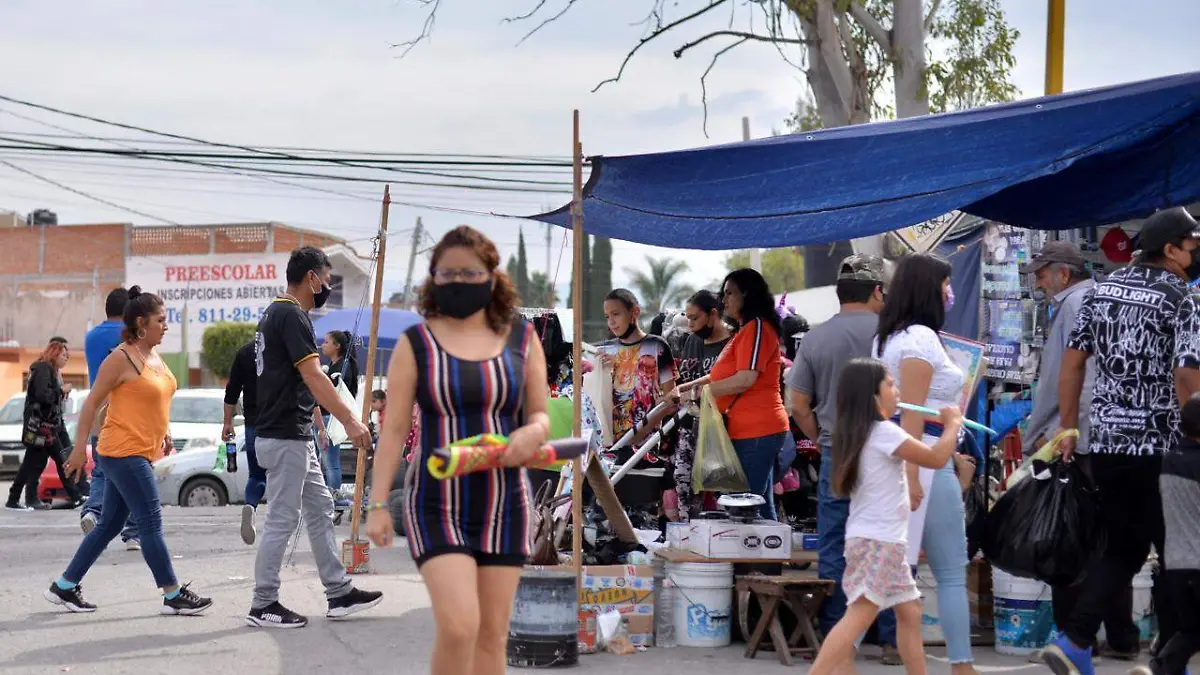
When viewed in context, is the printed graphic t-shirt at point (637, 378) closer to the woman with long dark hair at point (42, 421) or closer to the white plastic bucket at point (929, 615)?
the white plastic bucket at point (929, 615)

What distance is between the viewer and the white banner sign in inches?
2127

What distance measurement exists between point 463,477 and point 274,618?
3.72 meters

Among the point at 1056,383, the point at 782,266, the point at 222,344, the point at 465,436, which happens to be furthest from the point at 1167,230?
the point at 782,266

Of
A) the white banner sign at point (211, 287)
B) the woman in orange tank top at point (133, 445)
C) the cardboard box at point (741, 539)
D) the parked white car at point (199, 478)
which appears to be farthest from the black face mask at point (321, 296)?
the white banner sign at point (211, 287)

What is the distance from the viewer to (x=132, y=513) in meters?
8.10

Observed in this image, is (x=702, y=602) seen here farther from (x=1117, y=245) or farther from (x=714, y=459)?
(x=1117, y=245)

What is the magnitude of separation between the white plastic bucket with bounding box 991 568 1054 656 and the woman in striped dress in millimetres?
3561

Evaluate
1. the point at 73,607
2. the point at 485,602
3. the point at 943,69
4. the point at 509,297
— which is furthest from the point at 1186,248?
the point at 943,69

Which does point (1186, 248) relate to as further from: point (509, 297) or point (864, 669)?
point (509, 297)

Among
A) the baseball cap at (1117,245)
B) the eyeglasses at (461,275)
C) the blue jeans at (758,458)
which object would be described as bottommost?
the blue jeans at (758,458)

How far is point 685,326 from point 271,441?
4.38 metres

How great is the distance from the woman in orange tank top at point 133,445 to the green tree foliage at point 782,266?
210 ft

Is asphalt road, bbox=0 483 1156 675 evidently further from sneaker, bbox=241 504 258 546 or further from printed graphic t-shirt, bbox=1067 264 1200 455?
printed graphic t-shirt, bbox=1067 264 1200 455

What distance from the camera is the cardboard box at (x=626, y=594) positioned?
728 cm
